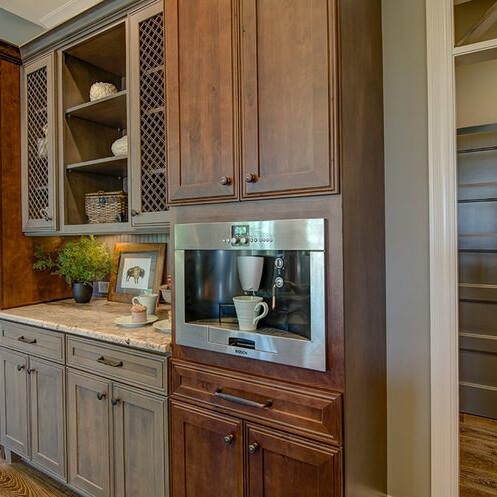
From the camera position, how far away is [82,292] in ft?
8.32

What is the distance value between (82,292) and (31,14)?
208 centimetres

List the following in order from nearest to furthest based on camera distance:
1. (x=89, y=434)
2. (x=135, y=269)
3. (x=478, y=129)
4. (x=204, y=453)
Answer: (x=204, y=453) → (x=89, y=434) → (x=135, y=269) → (x=478, y=129)

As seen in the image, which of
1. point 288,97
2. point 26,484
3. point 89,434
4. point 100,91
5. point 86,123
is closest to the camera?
point 288,97

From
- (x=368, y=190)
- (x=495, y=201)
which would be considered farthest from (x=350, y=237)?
(x=495, y=201)

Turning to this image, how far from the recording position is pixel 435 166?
1.60 m

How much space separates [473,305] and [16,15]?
4.03 meters

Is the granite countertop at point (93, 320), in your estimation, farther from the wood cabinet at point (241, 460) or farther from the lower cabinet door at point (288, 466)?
the lower cabinet door at point (288, 466)

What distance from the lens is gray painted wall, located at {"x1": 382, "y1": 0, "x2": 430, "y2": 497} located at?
1.64 metres

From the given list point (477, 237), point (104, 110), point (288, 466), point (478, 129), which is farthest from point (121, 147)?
point (477, 237)

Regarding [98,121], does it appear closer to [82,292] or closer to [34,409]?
[82,292]

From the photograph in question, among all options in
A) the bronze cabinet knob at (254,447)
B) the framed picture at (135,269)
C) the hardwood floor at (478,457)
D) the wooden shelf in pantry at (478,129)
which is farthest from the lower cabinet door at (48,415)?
the wooden shelf in pantry at (478,129)

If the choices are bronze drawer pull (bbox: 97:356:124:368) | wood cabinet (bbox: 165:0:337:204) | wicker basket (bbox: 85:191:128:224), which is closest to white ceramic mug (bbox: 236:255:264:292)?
wood cabinet (bbox: 165:0:337:204)

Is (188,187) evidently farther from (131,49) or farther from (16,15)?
(16,15)

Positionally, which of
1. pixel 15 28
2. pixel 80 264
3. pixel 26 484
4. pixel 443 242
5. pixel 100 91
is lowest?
pixel 26 484
